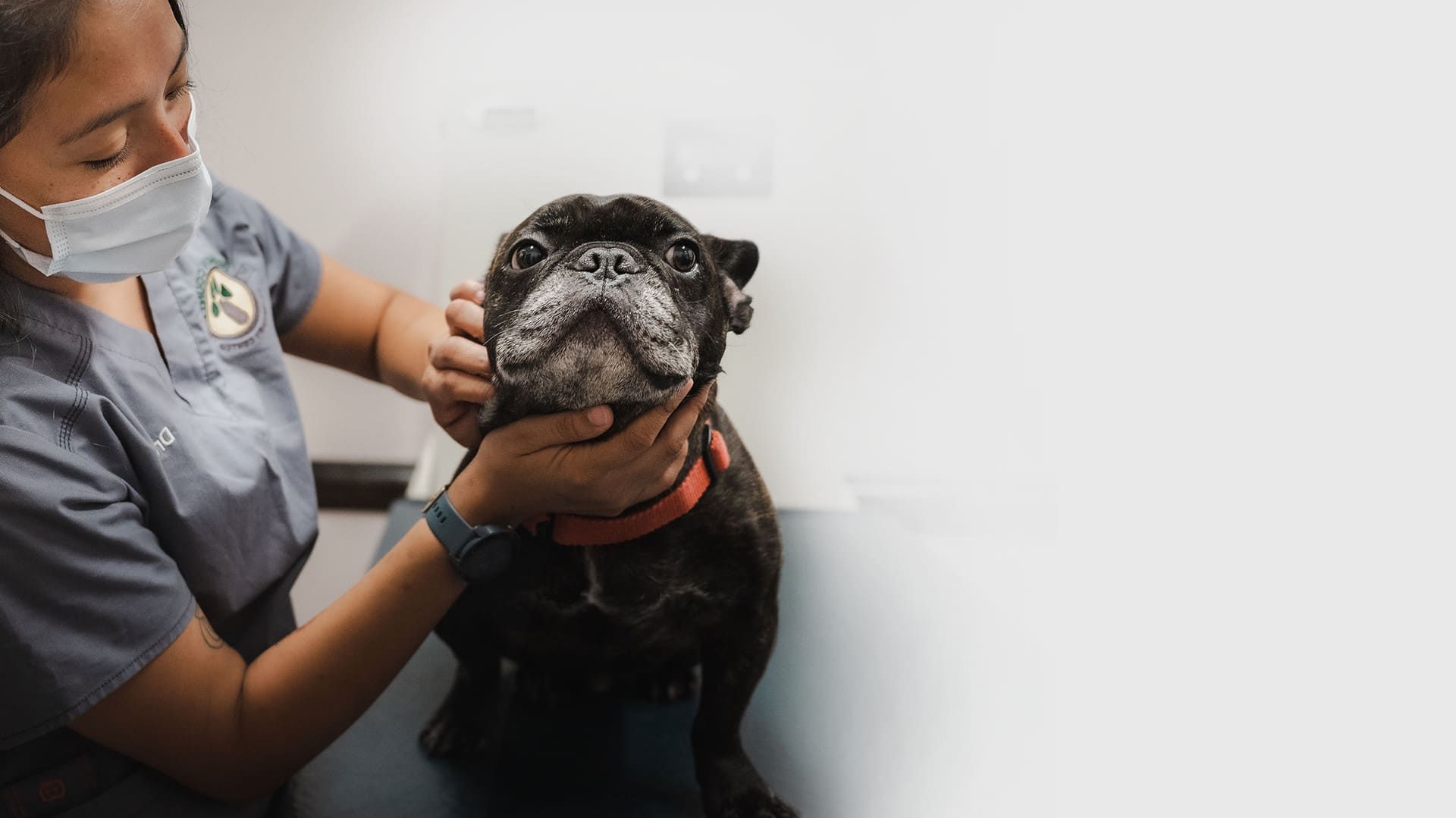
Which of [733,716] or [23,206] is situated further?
[733,716]

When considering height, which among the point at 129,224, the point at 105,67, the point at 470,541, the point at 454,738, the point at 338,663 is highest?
the point at 105,67

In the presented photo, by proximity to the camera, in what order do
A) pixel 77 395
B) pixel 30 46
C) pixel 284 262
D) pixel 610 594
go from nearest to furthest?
pixel 30 46
pixel 77 395
pixel 610 594
pixel 284 262

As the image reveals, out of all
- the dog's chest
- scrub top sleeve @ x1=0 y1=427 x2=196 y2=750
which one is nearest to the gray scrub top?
scrub top sleeve @ x1=0 y1=427 x2=196 y2=750

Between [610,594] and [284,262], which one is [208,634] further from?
[284,262]

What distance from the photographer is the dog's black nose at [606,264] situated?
59cm

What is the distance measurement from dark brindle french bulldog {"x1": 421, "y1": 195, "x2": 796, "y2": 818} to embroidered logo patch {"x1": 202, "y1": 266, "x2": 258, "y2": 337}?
0.29m

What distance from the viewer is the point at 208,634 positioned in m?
0.67

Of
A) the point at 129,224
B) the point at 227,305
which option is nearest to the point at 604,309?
the point at 129,224

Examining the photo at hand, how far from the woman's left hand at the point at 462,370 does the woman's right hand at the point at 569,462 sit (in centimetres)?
6

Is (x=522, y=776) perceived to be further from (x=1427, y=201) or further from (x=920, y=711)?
(x=1427, y=201)

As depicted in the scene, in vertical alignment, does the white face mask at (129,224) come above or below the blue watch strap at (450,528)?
above

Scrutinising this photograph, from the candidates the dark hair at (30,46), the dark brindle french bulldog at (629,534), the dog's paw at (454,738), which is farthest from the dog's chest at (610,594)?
the dark hair at (30,46)

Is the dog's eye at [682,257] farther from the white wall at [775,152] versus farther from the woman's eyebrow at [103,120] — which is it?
the woman's eyebrow at [103,120]

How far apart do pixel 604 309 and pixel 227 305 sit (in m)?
0.49
